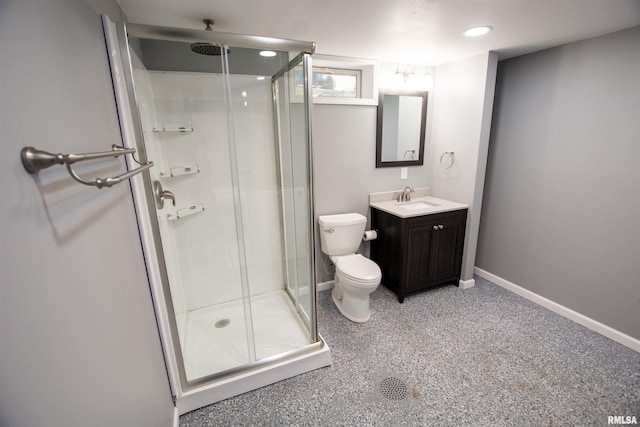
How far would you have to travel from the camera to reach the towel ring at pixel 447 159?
2.69m

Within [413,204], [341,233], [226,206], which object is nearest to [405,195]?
[413,204]

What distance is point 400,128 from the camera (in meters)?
2.74

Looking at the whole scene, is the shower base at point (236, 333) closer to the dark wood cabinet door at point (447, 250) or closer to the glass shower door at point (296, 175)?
the glass shower door at point (296, 175)

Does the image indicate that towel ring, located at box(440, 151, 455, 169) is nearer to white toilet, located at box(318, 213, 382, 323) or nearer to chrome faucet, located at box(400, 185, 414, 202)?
chrome faucet, located at box(400, 185, 414, 202)

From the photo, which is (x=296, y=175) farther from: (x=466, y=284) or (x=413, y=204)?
(x=466, y=284)

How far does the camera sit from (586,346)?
1937mm

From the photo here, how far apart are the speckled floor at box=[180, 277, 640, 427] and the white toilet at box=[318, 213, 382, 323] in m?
0.15

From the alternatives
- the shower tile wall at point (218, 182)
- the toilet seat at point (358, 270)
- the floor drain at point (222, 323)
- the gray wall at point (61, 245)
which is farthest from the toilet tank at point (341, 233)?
the gray wall at point (61, 245)

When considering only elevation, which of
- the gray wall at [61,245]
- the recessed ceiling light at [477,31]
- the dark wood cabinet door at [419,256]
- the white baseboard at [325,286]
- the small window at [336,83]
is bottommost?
the white baseboard at [325,286]

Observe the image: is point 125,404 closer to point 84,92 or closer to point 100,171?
point 100,171

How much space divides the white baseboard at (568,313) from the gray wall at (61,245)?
3.00 metres

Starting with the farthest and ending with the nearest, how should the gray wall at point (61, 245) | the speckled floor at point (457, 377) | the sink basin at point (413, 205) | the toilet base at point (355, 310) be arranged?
the sink basin at point (413, 205) → the toilet base at point (355, 310) → the speckled floor at point (457, 377) → the gray wall at point (61, 245)

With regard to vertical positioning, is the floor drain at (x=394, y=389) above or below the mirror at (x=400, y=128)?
below

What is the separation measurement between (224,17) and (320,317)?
2291mm
